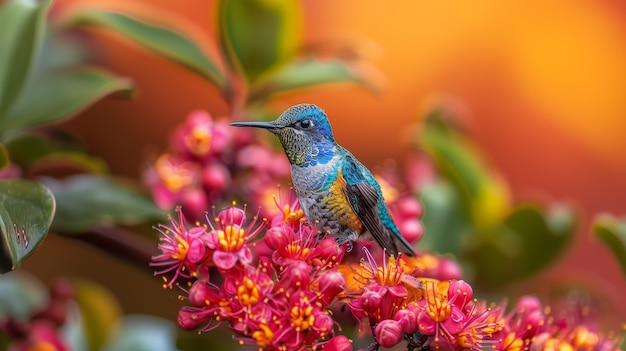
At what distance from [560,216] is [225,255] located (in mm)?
933

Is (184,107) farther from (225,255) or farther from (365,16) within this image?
(225,255)

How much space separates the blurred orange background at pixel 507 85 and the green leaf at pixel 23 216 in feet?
7.23

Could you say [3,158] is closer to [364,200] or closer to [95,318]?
[364,200]

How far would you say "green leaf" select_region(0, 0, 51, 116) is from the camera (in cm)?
112

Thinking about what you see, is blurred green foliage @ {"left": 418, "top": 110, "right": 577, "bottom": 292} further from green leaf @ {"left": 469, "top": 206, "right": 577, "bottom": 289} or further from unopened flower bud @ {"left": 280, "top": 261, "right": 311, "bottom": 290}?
unopened flower bud @ {"left": 280, "top": 261, "right": 311, "bottom": 290}

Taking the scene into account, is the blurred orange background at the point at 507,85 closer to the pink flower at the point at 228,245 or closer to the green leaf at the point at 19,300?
the green leaf at the point at 19,300

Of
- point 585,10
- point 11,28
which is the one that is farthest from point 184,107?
point 11,28

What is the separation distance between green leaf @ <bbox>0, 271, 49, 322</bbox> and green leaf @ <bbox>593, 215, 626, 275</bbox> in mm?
942

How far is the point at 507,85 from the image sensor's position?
11.4 ft

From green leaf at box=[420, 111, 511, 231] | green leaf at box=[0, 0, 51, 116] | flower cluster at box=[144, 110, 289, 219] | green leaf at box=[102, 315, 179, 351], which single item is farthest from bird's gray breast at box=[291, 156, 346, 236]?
green leaf at box=[102, 315, 179, 351]

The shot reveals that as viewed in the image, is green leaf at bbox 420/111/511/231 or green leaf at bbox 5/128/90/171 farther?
green leaf at bbox 420/111/511/231

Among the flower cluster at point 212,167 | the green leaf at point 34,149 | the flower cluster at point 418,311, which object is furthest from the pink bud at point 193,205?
the flower cluster at point 418,311

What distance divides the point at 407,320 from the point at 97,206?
615 millimetres

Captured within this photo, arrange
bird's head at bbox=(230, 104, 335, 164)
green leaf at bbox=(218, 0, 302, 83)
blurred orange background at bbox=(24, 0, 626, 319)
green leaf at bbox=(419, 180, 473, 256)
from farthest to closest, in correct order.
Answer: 1. blurred orange background at bbox=(24, 0, 626, 319)
2. green leaf at bbox=(419, 180, 473, 256)
3. green leaf at bbox=(218, 0, 302, 83)
4. bird's head at bbox=(230, 104, 335, 164)
